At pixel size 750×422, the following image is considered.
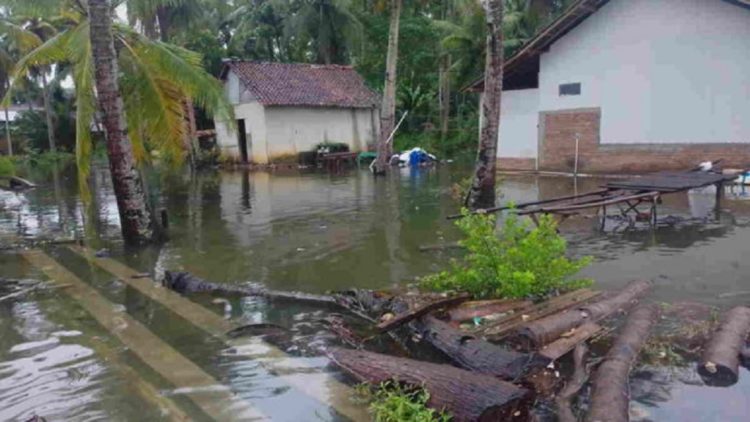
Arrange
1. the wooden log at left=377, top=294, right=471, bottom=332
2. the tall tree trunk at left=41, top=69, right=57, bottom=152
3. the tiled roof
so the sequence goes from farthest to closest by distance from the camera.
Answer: the tall tree trunk at left=41, top=69, right=57, bottom=152 → the tiled roof → the wooden log at left=377, top=294, right=471, bottom=332

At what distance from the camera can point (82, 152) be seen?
11023mm

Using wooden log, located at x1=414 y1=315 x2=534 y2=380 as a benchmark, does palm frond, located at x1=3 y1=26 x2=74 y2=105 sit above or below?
above

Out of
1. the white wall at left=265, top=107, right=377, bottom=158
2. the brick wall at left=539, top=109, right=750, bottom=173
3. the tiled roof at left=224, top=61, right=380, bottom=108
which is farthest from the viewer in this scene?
the white wall at left=265, top=107, right=377, bottom=158

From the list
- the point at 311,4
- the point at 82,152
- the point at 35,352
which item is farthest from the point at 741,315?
the point at 311,4

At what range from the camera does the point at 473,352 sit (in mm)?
5070

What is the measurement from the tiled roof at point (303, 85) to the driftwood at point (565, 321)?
2416 cm

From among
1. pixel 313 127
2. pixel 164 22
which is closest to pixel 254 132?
pixel 313 127

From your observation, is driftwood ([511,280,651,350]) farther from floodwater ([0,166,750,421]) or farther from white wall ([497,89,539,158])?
white wall ([497,89,539,158])

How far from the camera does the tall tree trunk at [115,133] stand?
10.0 meters

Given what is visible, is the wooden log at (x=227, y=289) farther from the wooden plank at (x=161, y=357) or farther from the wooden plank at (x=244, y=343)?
the wooden plank at (x=161, y=357)

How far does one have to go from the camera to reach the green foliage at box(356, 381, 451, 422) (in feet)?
14.1

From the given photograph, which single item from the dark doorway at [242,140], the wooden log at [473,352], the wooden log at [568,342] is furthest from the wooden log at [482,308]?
the dark doorway at [242,140]

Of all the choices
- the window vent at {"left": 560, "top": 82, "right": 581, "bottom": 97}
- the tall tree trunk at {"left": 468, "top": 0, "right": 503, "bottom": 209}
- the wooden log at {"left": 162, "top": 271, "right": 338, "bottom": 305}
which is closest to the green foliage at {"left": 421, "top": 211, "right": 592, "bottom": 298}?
the wooden log at {"left": 162, "top": 271, "right": 338, "bottom": 305}

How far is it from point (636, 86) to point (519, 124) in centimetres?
399
